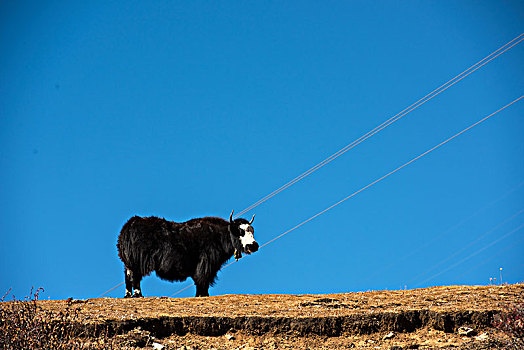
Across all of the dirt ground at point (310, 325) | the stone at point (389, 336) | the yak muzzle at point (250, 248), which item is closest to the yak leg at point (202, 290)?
the yak muzzle at point (250, 248)

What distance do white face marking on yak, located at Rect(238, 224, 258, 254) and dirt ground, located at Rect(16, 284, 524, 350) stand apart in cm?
546

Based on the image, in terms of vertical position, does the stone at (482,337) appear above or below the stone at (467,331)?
below

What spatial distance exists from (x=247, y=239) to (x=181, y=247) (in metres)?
1.97

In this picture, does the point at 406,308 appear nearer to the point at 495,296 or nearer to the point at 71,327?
the point at 495,296

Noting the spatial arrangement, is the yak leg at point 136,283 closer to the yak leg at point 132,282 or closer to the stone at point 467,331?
the yak leg at point 132,282

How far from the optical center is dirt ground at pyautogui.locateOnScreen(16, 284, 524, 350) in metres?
12.8

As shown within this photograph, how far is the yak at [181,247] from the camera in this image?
19.0 m

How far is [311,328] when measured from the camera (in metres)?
13.3

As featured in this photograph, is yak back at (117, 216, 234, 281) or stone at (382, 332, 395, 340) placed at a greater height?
yak back at (117, 216, 234, 281)

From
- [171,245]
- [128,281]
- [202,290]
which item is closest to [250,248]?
[202,290]

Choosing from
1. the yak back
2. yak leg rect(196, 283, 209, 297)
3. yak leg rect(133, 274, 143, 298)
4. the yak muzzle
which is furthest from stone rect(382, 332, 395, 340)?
yak leg rect(133, 274, 143, 298)

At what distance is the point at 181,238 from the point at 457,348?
9.36m

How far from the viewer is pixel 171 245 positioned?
19312mm

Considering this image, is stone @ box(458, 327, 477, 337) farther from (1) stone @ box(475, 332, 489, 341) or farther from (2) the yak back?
(2) the yak back
